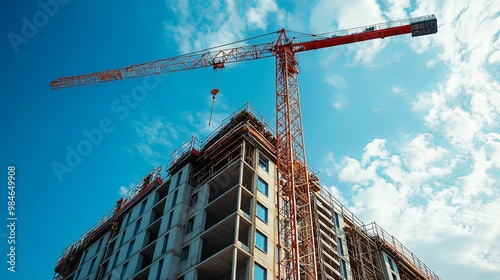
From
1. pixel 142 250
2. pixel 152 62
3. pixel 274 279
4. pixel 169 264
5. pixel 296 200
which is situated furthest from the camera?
pixel 152 62

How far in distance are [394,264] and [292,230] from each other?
72.3ft

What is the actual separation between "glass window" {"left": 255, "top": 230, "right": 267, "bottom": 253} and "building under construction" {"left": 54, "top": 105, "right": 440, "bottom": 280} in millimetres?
94

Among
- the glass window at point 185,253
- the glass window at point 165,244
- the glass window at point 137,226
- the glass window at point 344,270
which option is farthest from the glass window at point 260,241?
the glass window at point 137,226

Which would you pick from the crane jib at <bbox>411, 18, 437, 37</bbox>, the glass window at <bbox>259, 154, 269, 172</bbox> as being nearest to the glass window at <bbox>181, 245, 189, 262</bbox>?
the glass window at <bbox>259, 154, 269, 172</bbox>

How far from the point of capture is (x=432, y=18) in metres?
53.9

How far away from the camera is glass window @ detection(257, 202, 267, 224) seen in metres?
38.2

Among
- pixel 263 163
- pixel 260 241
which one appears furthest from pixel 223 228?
pixel 263 163

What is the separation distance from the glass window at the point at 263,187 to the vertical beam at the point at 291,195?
4.14 ft

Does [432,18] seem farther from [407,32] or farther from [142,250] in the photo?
[142,250]

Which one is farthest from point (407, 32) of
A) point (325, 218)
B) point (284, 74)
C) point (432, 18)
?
point (325, 218)

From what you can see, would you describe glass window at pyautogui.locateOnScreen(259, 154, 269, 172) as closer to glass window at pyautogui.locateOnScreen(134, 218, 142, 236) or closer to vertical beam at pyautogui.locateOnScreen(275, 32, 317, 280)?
vertical beam at pyautogui.locateOnScreen(275, 32, 317, 280)

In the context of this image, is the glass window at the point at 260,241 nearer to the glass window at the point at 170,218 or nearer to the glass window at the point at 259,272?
the glass window at the point at 259,272

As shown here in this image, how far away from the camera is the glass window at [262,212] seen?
38.2m

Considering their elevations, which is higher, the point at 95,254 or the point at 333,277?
the point at 95,254
